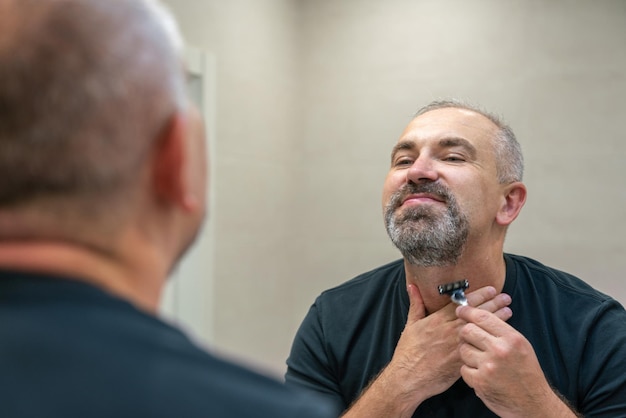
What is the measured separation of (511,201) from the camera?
1451 millimetres

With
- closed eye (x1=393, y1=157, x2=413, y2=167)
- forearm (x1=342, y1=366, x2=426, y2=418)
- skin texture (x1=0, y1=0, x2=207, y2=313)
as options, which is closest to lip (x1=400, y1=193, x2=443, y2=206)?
closed eye (x1=393, y1=157, x2=413, y2=167)


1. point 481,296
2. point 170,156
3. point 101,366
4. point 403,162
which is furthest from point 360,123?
point 101,366

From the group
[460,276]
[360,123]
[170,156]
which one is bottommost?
[460,276]

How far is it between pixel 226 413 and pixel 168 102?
22cm

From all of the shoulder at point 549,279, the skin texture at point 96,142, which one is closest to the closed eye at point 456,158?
the shoulder at point 549,279

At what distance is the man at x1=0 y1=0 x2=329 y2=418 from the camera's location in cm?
40

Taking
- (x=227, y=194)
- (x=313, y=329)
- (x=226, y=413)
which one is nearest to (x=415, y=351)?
(x=313, y=329)

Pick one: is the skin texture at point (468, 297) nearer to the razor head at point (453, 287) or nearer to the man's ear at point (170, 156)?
the razor head at point (453, 287)

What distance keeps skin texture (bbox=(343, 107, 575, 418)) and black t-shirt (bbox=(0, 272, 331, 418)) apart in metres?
0.78

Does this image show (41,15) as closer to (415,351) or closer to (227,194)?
(415,351)

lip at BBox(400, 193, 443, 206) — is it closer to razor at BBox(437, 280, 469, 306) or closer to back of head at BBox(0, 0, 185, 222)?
razor at BBox(437, 280, 469, 306)

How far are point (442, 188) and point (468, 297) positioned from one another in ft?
0.74

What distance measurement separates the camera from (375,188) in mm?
2742

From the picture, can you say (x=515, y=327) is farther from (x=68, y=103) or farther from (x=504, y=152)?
(x=68, y=103)
